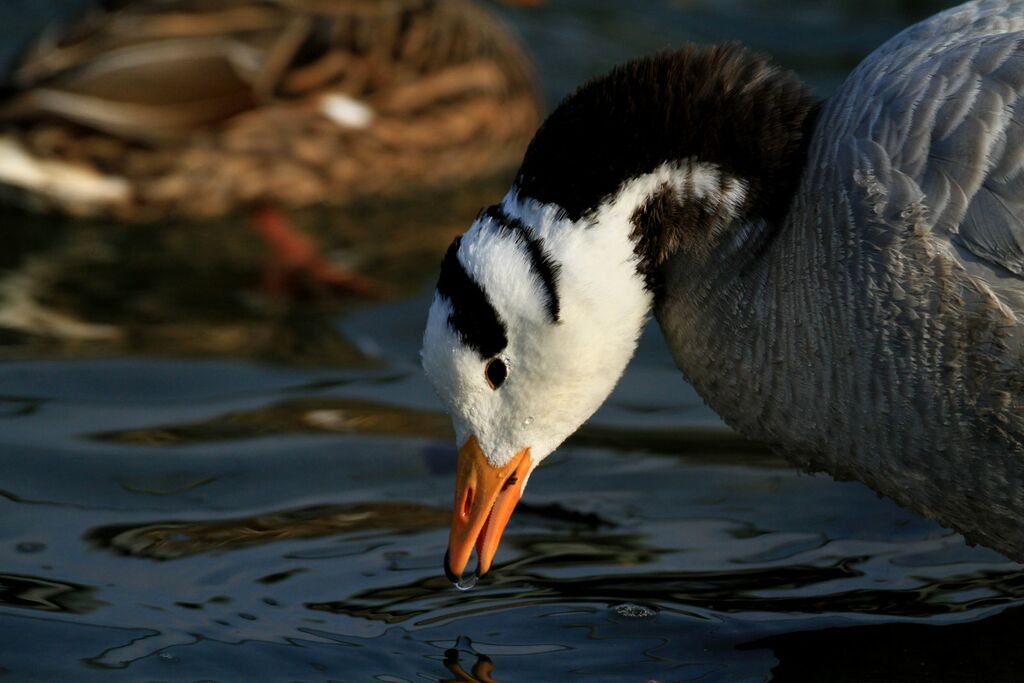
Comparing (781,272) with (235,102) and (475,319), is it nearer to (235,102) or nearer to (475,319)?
(475,319)

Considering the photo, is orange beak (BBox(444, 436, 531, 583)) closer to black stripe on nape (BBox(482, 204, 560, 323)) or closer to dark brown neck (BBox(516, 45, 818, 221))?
black stripe on nape (BBox(482, 204, 560, 323))

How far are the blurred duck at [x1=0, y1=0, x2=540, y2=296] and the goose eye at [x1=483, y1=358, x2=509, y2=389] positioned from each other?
3.76 meters

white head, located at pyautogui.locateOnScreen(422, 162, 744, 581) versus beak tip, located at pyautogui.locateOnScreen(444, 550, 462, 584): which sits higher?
white head, located at pyautogui.locateOnScreen(422, 162, 744, 581)

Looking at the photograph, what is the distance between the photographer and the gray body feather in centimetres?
461

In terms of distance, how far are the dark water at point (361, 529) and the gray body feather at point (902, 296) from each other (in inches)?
26.0

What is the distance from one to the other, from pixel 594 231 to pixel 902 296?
941 mm

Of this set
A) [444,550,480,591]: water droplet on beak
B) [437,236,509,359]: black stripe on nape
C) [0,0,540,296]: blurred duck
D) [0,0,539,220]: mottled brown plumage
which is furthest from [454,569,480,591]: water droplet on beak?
[0,0,539,220]: mottled brown plumage

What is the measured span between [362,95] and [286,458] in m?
3.27

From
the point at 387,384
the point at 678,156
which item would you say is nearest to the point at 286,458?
the point at 387,384

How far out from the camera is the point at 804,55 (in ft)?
39.2

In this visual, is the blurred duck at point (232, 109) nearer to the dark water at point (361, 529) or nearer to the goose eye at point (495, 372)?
the dark water at point (361, 529)

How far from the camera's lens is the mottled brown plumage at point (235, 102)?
8.98 meters

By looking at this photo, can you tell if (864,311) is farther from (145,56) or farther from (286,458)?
(145,56)

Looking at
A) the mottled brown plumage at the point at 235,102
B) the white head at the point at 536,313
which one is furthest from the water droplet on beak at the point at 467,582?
the mottled brown plumage at the point at 235,102
